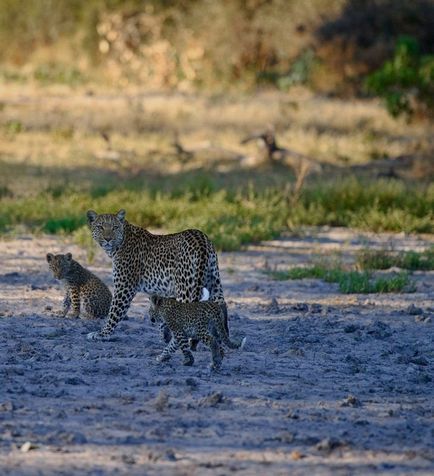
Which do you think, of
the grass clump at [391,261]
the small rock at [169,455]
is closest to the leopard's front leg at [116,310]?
the small rock at [169,455]

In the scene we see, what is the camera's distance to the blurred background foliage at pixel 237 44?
32.0 meters

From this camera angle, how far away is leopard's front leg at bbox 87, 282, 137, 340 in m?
9.21

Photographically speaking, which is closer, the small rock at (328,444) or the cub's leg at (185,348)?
the small rock at (328,444)

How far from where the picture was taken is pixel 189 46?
35.8 metres

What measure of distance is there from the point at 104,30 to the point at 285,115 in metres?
13.0

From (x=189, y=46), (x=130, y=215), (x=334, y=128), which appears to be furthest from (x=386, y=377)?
(x=189, y=46)

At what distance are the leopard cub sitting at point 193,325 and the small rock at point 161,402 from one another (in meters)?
0.89

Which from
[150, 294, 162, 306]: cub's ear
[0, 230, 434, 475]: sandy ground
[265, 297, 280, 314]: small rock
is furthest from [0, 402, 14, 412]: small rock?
[265, 297, 280, 314]: small rock

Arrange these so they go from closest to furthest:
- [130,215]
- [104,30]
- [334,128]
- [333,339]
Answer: [333,339], [130,215], [334,128], [104,30]

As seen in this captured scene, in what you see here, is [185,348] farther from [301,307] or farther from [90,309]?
[301,307]

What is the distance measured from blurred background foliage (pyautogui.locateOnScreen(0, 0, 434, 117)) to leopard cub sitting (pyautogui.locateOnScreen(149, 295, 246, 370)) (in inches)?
841

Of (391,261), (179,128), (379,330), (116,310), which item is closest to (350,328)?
(379,330)

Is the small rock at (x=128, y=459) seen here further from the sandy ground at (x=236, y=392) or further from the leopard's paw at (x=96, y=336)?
the leopard's paw at (x=96, y=336)

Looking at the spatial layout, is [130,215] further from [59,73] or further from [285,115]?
[59,73]
